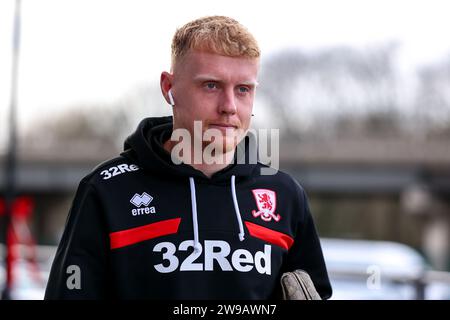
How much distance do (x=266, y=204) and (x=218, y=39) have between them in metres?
0.60

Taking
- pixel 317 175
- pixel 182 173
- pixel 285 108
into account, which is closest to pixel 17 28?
pixel 182 173

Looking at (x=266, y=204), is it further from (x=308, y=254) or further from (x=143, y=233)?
(x=143, y=233)

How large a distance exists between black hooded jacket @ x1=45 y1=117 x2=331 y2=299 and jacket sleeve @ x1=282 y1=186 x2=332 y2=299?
0.03 meters

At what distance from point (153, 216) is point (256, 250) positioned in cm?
36

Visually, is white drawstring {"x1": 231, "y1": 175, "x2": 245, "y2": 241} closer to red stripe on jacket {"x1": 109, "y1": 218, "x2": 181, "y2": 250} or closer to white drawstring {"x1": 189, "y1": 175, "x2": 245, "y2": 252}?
white drawstring {"x1": 189, "y1": 175, "x2": 245, "y2": 252}

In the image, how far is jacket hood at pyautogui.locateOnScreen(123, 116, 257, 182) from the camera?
2.86 metres

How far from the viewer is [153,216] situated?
2797mm

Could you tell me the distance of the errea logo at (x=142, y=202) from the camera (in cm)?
280

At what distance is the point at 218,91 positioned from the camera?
2797mm

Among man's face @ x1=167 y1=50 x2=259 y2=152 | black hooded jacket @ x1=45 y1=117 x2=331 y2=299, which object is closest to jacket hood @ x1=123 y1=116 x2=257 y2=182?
black hooded jacket @ x1=45 y1=117 x2=331 y2=299

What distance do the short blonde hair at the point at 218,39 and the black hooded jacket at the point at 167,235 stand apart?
1.26 feet

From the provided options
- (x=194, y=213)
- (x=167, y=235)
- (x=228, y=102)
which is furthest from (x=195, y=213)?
(x=228, y=102)
